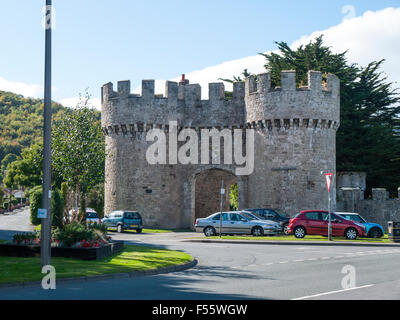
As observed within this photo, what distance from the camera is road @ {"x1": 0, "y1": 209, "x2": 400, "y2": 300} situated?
10758 mm

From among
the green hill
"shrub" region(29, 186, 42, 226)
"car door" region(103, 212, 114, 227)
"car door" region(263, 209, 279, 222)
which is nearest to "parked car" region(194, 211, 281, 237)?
"car door" region(263, 209, 279, 222)

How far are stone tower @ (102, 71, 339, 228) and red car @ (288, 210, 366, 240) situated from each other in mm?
6171

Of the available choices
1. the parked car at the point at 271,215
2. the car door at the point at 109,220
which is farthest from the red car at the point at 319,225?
the car door at the point at 109,220

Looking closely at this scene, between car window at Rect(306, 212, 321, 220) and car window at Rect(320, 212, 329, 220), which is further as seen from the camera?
car window at Rect(306, 212, 321, 220)

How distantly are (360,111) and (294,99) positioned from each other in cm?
1454

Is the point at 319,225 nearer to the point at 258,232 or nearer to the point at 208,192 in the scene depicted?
the point at 258,232

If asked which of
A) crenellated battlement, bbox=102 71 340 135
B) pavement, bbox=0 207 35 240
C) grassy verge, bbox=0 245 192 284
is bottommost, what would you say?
pavement, bbox=0 207 35 240

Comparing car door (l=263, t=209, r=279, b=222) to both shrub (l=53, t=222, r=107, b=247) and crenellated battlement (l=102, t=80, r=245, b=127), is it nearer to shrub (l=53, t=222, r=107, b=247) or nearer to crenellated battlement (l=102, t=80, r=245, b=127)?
crenellated battlement (l=102, t=80, r=245, b=127)

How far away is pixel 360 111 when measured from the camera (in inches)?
1886

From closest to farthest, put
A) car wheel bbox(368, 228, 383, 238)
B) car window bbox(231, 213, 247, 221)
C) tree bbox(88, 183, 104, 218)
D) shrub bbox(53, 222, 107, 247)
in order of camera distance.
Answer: shrub bbox(53, 222, 107, 247), car wheel bbox(368, 228, 383, 238), car window bbox(231, 213, 247, 221), tree bbox(88, 183, 104, 218)

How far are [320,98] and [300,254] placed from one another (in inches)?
695

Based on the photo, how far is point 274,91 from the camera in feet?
119

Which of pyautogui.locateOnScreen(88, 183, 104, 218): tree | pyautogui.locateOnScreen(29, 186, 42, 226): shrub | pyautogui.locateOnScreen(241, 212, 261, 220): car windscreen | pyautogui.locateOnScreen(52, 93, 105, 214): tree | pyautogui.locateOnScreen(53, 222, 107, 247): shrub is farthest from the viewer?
pyautogui.locateOnScreen(88, 183, 104, 218): tree
